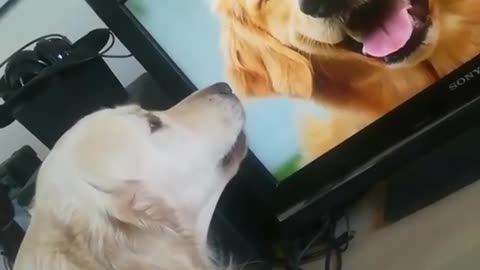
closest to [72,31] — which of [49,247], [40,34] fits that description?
[40,34]

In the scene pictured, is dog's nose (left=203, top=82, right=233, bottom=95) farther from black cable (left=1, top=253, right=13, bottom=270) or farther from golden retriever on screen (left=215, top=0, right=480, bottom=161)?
black cable (left=1, top=253, right=13, bottom=270)

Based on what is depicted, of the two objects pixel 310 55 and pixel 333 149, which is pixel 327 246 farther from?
pixel 310 55

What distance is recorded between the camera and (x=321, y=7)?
40.1 inches

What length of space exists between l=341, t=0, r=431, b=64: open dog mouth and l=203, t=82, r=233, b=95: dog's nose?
17 cm

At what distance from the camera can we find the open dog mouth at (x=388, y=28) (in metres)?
0.96

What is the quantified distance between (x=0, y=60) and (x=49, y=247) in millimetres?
601

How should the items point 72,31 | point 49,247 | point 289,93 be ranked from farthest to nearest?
point 72,31 < point 289,93 < point 49,247

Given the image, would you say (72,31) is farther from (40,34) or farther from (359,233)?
(359,233)

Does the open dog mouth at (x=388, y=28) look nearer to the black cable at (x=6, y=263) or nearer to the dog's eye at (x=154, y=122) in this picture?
the dog's eye at (x=154, y=122)

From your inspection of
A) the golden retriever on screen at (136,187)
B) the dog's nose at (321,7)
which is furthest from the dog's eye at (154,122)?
the dog's nose at (321,7)

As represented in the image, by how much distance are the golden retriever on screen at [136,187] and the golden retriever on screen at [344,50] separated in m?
0.07

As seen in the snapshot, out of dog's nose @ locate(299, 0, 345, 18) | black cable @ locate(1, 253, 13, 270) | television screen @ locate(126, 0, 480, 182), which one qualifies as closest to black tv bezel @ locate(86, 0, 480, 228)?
television screen @ locate(126, 0, 480, 182)

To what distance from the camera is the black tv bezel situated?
3.34ft

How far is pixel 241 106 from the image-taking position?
44.3 inches
